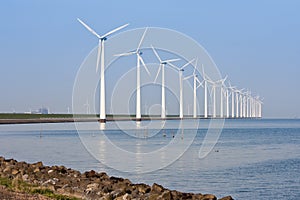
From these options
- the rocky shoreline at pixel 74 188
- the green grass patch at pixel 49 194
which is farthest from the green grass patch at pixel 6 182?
the green grass patch at pixel 49 194

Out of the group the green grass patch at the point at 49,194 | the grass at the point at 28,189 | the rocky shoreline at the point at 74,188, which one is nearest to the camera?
the green grass patch at the point at 49,194

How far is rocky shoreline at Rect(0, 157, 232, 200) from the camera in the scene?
1917 cm

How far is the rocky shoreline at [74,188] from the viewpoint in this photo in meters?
19.2

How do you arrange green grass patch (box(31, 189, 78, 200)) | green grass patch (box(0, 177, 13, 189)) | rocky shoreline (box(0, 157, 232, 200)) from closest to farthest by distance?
green grass patch (box(31, 189, 78, 200)) → rocky shoreline (box(0, 157, 232, 200)) → green grass patch (box(0, 177, 13, 189))

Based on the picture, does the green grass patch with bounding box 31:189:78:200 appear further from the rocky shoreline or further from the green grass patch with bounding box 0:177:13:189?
the green grass patch with bounding box 0:177:13:189

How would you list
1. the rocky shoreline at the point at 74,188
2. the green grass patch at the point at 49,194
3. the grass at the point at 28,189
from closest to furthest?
the green grass patch at the point at 49,194, the grass at the point at 28,189, the rocky shoreline at the point at 74,188

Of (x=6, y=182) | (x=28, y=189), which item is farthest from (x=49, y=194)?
(x=6, y=182)

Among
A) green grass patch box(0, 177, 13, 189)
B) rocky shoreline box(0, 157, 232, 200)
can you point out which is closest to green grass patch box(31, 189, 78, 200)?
rocky shoreline box(0, 157, 232, 200)

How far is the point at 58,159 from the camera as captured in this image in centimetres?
4516

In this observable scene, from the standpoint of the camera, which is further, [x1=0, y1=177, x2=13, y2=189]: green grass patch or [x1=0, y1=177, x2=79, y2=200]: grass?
[x1=0, y1=177, x2=13, y2=189]: green grass patch

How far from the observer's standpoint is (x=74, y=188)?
21281mm

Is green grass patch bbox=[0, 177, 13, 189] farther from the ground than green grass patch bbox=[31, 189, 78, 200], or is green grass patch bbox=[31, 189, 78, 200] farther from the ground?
green grass patch bbox=[0, 177, 13, 189]

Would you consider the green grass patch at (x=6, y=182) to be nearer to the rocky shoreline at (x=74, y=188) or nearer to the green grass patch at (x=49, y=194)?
the rocky shoreline at (x=74, y=188)

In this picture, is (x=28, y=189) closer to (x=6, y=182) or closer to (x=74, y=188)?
(x=74, y=188)
